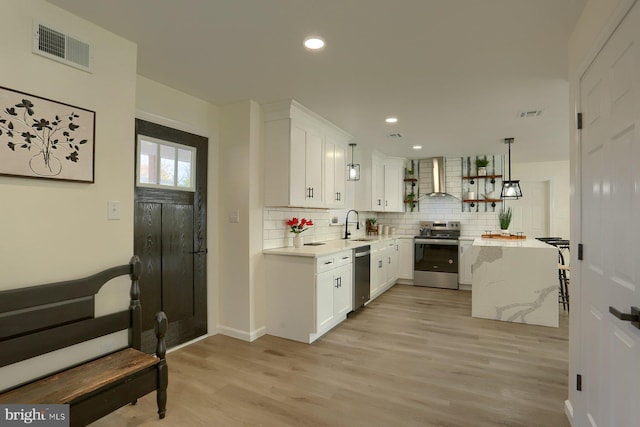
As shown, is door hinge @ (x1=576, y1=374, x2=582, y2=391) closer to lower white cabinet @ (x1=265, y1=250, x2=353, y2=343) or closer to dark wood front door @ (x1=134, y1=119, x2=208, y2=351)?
lower white cabinet @ (x1=265, y1=250, x2=353, y2=343)

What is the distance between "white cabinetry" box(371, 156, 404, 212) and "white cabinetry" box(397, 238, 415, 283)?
0.69 metres

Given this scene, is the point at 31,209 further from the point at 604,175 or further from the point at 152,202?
the point at 604,175

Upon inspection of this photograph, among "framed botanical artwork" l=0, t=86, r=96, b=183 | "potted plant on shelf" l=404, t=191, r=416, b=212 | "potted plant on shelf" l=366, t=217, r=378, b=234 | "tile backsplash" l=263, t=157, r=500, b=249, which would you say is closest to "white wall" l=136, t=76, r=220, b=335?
"framed botanical artwork" l=0, t=86, r=96, b=183

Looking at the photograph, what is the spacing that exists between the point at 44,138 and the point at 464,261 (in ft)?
19.9

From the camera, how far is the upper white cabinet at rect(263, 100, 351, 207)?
3566 mm

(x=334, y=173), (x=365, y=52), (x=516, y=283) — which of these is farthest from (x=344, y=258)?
(x=365, y=52)

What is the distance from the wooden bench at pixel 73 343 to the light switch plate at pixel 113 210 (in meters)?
0.34

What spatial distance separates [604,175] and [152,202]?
3.25m

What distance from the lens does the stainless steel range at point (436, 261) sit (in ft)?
19.8

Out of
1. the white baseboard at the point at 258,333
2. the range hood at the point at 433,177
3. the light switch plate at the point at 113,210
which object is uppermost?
the range hood at the point at 433,177

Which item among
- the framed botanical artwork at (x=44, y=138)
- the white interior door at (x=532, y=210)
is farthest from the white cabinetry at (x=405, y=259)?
the framed botanical artwork at (x=44, y=138)

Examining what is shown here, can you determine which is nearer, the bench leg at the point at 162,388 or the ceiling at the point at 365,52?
the ceiling at the point at 365,52

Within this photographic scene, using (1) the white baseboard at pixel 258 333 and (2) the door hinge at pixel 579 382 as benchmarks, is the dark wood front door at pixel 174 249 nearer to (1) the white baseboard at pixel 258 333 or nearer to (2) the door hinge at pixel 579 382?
(1) the white baseboard at pixel 258 333

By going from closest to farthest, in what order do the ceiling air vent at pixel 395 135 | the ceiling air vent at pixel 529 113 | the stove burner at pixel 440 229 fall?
the ceiling air vent at pixel 529 113 < the ceiling air vent at pixel 395 135 < the stove burner at pixel 440 229
